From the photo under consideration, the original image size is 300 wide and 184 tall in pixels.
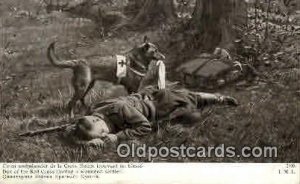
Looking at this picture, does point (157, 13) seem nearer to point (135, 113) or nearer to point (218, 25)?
point (218, 25)

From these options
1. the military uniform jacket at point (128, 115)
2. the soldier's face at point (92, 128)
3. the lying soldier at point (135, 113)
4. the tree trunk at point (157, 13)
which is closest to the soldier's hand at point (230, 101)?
the lying soldier at point (135, 113)

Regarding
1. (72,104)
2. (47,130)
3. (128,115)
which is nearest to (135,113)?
(128,115)

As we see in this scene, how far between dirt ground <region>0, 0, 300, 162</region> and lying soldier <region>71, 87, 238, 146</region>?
76 millimetres

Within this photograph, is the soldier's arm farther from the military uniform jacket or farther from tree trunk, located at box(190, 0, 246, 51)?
tree trunk, located at box(190, 0, 246, 51)

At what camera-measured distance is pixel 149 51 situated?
544cm

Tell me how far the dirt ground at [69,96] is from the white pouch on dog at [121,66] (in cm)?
7

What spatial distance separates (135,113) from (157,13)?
849mm

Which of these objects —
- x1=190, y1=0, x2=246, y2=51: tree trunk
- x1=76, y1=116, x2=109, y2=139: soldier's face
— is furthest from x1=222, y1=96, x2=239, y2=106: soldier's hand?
x1=76, y1=116, x2=109, y2=139: soldier's face

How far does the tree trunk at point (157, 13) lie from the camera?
5434mm

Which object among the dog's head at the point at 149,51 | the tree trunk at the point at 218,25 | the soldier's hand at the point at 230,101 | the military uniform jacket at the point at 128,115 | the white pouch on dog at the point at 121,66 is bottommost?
the military uniform jacket at the point at 128,115

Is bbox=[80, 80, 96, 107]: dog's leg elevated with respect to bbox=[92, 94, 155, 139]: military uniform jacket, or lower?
elevated

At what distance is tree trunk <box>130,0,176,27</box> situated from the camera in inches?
214

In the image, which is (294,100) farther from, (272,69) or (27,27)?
(27,27)

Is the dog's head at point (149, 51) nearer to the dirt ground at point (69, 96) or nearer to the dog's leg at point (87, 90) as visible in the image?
the dirt ground at point (69, 96)
